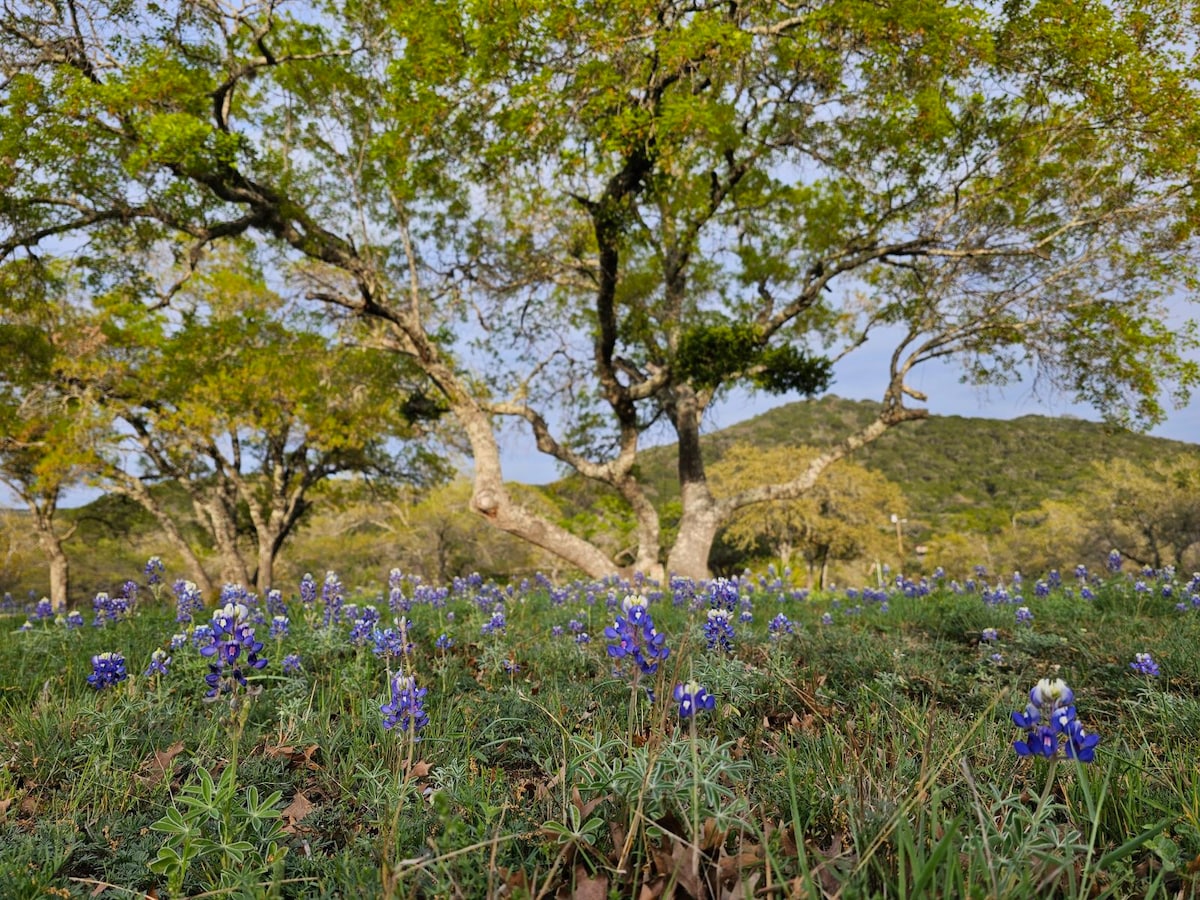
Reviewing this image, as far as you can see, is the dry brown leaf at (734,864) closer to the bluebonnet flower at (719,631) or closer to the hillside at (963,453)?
the bluebonnet flower at (719,631)

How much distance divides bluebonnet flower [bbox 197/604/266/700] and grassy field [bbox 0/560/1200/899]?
0.02m

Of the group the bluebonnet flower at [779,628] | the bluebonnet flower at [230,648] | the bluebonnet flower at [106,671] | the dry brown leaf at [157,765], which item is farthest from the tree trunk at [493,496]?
the dry brown leaf at [157,765]

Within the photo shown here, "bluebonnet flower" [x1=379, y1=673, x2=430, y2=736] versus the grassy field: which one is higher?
"bluebonnet flower" [x1=379, y1=673, x2=430, y2=736]

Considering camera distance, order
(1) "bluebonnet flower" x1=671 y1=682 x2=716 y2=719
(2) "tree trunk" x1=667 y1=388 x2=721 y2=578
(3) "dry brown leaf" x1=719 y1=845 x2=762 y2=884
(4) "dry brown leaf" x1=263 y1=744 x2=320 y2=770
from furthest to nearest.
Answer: (2) "tree trunk" x1=667 y1=388 x2=721 y2=578, (4) "dry brown leaf" x1=263 y1=744 x2=320 y2=770, (1) "bluebonnet flower" x1=671 y1=682 x2=716 y2=719, (3) "dry brown leaf" x1=719 y1=845 x2=762 y2=884

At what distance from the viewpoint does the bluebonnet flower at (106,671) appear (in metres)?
3.25

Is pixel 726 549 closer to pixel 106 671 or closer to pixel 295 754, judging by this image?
pixel 106 671

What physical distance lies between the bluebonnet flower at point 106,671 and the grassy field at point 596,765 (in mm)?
17

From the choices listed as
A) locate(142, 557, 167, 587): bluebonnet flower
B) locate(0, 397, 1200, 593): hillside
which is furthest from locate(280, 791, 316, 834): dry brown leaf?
locate(0, 397, 1200, 593): hillside

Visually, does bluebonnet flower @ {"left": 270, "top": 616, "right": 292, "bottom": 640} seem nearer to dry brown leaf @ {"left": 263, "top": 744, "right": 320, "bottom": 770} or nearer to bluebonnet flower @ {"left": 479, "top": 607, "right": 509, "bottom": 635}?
bluebonnet flower @ {"left": 479, "top": 607, "right": 509, "bottom": 635}

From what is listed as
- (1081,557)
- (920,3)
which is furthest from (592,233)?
(1081,557)

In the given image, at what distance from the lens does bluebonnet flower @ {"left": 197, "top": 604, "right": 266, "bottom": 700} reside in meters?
2.71

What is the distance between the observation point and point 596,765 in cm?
182

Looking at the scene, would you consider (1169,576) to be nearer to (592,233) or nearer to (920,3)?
(920,3)

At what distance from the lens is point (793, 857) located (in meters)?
1.57
